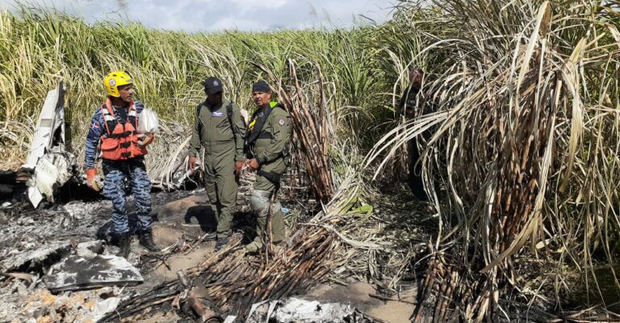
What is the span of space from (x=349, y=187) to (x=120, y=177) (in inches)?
88.1

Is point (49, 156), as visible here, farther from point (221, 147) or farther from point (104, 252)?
point (221, 147)

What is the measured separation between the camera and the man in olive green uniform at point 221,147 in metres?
4.46

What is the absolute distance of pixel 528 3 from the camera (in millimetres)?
3578

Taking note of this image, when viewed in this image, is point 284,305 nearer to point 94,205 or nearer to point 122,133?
point 122,133

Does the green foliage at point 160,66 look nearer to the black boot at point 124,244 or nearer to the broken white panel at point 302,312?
the black boot at point 124,244

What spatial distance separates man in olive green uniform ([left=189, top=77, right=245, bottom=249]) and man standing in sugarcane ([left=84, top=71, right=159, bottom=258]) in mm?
509

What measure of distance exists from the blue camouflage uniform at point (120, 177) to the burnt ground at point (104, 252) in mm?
318

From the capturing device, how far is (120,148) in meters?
4.10

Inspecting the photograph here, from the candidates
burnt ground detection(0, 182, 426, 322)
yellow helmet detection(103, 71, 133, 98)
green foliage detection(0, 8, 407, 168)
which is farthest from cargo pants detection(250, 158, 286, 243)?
green foliage detection(0, 8, 407, 168)

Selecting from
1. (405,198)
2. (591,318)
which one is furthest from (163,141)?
(591,318)

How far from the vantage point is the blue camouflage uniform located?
410 cm

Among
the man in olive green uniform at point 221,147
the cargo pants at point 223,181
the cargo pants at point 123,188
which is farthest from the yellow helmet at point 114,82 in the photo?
the cargo pants at point 223,181

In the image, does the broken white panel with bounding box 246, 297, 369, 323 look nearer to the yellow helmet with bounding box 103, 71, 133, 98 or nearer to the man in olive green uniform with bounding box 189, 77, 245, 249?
the man in olive green uniform with bounding box 189, 77, 245, 249

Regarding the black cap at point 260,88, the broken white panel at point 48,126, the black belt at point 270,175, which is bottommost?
the black belt at point 270,175
